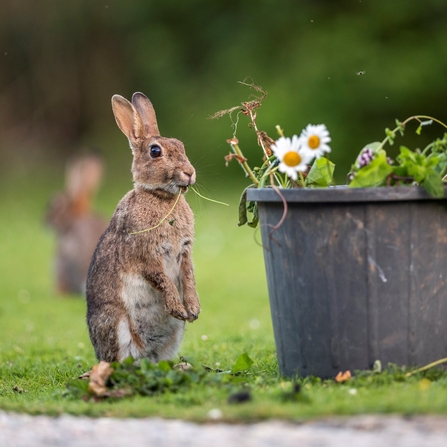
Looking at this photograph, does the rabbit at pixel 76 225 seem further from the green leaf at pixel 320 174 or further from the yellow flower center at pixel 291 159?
the yellow flower center at pixel 291 159

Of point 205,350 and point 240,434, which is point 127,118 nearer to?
point 205,350

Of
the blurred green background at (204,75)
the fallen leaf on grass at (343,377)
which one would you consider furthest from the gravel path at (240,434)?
the blurred green background at (204,75)

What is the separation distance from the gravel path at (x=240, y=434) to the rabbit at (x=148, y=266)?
1254mm

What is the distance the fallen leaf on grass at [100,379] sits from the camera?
343 centimetres

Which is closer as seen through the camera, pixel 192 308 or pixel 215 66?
pixel 192 308

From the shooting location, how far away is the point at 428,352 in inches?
139

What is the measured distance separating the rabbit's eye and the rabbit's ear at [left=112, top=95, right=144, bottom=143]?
0.17 metres

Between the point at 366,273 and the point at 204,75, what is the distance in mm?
16710

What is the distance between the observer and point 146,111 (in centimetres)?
455

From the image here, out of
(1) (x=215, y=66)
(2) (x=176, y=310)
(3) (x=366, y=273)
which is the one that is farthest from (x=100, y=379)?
(1) (x=215, y=66)

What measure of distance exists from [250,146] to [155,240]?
1268cm

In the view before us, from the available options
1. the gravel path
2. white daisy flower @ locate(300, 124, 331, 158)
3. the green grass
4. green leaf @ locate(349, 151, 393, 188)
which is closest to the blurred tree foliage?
the green grass

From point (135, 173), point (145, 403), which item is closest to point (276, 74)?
point (135, 173)

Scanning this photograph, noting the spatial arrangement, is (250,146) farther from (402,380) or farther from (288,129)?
(402,380)
